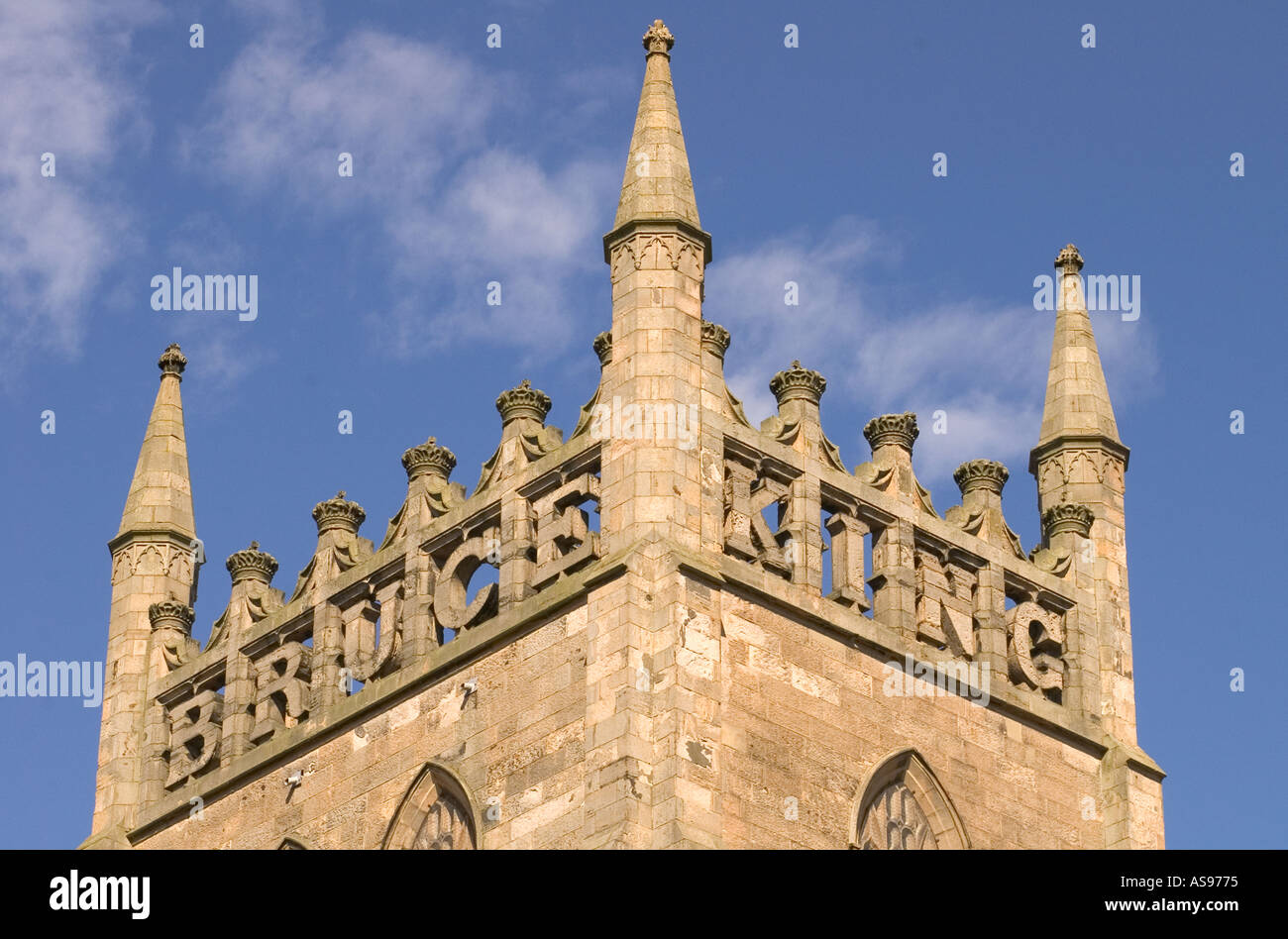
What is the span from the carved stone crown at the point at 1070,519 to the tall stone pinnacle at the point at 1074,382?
133 cm

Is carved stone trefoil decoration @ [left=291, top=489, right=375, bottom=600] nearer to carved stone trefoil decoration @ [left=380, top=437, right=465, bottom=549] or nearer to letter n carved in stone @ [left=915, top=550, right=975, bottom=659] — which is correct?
carved stone trefoil decoration @ [left=380, top=437, right=465, bottom=549]

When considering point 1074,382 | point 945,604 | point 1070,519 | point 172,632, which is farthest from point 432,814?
point 1074,382

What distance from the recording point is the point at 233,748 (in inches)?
2066

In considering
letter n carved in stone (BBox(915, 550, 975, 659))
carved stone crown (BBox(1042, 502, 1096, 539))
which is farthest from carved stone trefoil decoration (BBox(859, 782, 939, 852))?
carved stone crown (BBox(1042, 502, 1096, 539))

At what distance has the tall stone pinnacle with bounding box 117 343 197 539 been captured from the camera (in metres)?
56.4

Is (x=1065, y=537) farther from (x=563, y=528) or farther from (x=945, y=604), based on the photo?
(x=563, y=528)

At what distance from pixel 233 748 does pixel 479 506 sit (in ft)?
15.9

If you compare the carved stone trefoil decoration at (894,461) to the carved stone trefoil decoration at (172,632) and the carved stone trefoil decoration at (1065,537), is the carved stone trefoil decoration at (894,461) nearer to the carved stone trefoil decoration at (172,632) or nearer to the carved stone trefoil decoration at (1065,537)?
the carved stone trefoil decoration at (1065,537)

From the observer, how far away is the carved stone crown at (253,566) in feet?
178

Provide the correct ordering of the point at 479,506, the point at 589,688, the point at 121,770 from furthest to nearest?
the point at 121,770, the point at 479,506, the point at 589,688

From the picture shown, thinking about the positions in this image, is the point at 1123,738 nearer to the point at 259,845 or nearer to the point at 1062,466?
the point at 1062,466

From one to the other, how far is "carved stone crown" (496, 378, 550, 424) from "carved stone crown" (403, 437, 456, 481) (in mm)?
1250
